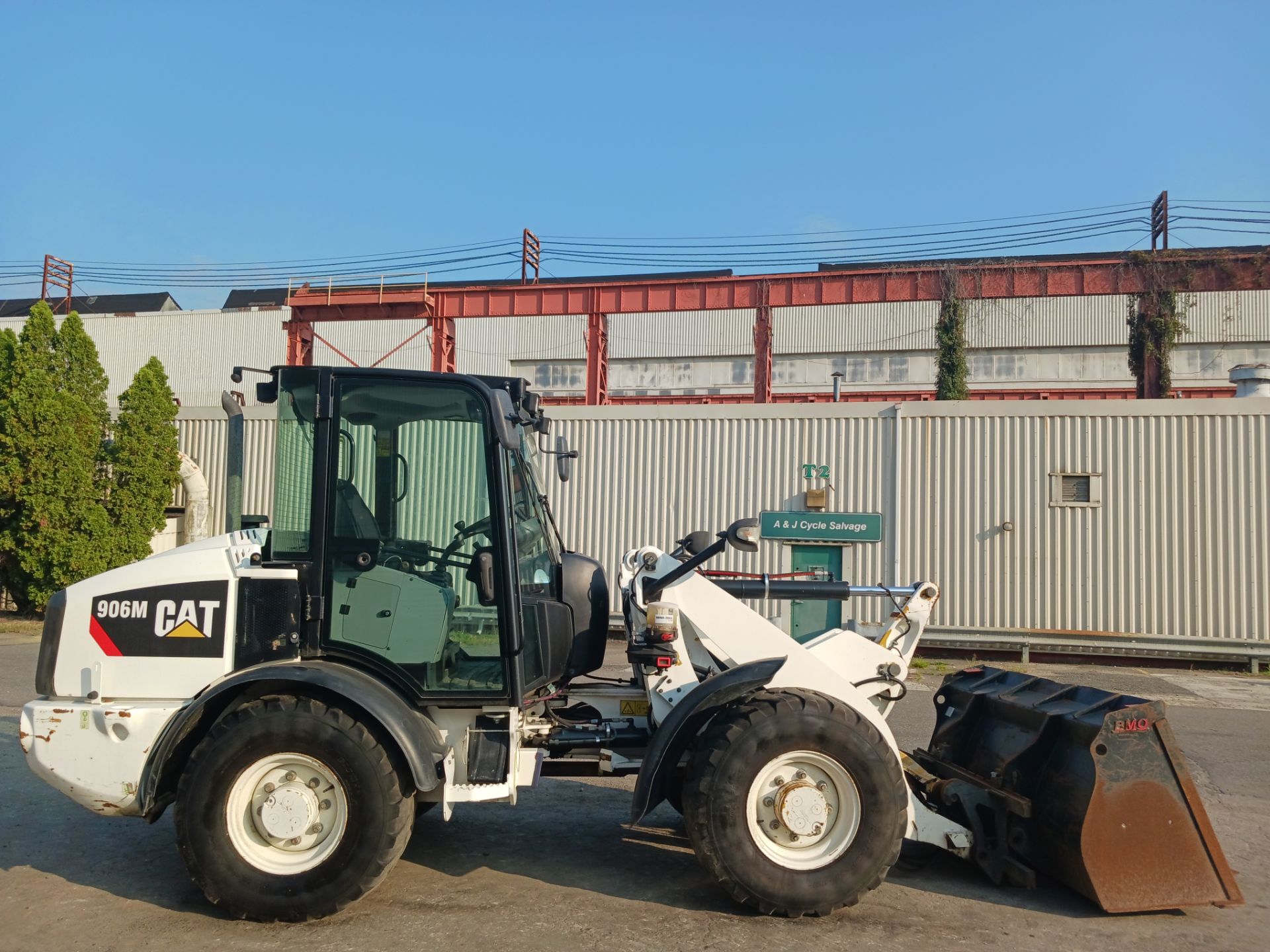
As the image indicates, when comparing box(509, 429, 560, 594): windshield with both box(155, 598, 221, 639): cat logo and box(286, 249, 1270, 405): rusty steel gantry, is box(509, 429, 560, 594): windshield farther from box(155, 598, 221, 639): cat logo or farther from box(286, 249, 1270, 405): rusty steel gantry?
box(286, 249, 1270, 405): rusty steel gantry

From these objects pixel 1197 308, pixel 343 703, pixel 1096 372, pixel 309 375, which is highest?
pixel 1197 308

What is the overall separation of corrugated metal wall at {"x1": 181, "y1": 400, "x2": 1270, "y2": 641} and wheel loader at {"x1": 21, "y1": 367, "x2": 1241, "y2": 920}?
9062 millimetres

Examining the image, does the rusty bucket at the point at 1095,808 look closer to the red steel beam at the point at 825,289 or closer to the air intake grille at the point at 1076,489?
the air intake grille at the point at 1076,489

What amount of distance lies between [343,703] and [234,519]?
1.25 metres

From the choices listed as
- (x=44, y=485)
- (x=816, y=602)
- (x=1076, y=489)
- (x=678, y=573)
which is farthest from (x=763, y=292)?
(x=678, y=573)

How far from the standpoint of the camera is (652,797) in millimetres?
4281

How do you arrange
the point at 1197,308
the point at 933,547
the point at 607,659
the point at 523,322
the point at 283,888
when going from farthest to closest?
the point at 523,322, the point at 1197,308, the point at 933,547, the point at 607,659, the point at 283,888

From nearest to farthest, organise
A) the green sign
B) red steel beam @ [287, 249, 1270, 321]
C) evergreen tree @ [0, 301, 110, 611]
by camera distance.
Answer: the green sign < evergreen tree @ [0, 301, 110, 611] < red steel beam @ [287, 249, 1270, 321]

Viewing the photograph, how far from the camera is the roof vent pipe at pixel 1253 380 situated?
15500 millimetres

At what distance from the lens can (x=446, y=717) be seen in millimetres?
4512

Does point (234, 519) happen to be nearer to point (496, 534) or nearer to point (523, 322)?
point (496, 534)

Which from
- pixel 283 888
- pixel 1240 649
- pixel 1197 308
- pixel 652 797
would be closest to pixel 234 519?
pixel 283 888

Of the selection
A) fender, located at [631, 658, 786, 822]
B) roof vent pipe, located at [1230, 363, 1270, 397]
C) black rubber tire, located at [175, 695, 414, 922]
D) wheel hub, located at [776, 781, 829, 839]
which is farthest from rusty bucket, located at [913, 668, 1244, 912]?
roof vent pipe, located at [1230, 363, 1270, 397]

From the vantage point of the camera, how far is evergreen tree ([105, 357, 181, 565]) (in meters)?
A: 16.7
